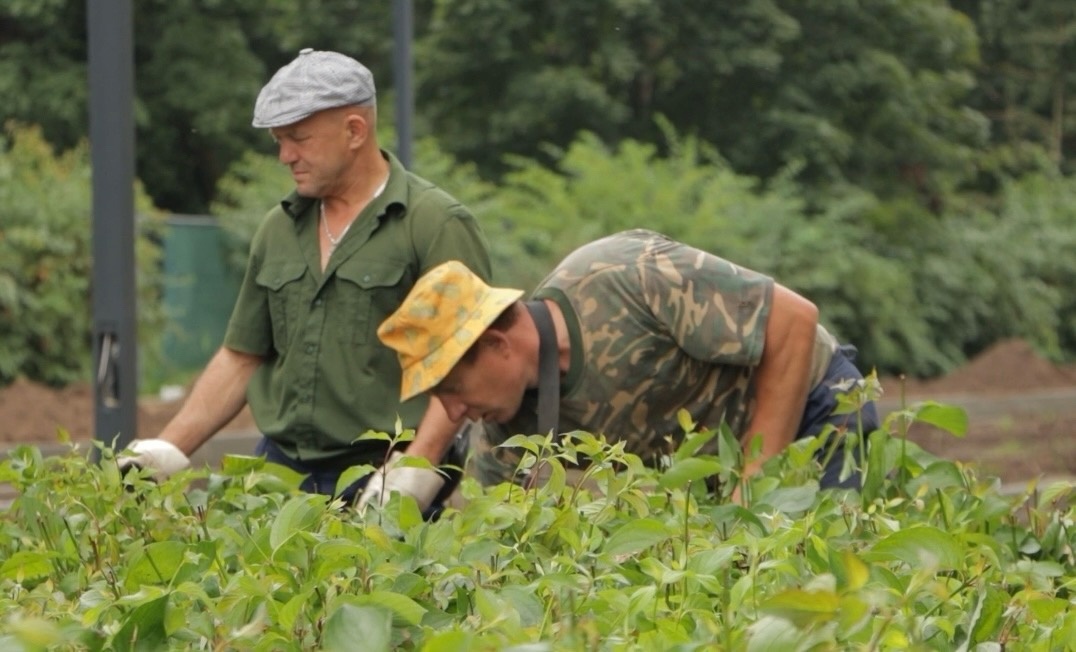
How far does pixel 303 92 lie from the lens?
5.05 m

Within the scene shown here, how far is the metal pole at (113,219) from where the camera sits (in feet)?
23.9

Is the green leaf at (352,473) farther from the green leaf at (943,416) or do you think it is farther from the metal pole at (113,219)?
the metal pole at (113,219)

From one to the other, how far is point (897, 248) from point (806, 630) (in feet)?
87.7

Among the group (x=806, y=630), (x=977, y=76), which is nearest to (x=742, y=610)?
(x=806, y=630)

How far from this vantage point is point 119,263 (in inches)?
290

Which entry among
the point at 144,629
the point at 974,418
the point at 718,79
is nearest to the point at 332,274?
the point at 144,629

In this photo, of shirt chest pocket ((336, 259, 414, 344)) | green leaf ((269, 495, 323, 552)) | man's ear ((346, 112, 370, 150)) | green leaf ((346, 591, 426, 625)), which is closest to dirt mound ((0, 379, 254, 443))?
shirt chest pocket ((336, 259, 414, 344))

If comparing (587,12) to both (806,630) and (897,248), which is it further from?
(806,630)

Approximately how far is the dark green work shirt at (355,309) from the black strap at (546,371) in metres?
0.88

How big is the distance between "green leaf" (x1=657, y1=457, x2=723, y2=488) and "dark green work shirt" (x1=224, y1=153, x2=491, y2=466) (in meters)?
2.48

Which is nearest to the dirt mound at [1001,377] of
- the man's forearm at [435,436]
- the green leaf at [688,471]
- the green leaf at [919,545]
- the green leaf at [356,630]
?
the man's forearm at [435,436]

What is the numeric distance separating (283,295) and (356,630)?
3.65 meters

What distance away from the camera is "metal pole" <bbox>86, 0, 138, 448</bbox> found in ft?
23.9

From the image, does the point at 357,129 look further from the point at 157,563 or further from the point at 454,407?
the point at 157,563
